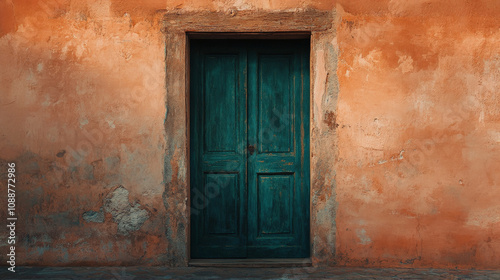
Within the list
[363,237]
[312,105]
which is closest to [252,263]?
[363,237]

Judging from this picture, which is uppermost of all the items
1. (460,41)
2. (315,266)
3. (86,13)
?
(86,13)

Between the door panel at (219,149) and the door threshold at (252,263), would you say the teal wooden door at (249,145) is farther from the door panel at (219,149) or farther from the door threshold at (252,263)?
the door threshold at (252,263)

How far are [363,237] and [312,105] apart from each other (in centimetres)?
131

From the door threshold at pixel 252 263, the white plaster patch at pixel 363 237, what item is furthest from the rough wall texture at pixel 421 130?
the door threshold at pixel 252 263

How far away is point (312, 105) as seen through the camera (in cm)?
417

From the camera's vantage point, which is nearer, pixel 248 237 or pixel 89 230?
pixel 89 230

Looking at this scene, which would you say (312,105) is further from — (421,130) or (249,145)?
(421,130)

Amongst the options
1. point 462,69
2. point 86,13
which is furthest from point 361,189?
point 86,13

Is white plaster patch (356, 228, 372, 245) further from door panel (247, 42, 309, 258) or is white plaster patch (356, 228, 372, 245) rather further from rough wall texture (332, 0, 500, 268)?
door panel (247, 42, 309, 258)

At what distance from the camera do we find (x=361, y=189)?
412cm

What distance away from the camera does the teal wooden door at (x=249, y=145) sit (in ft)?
14.4

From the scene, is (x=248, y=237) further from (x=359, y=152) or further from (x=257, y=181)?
(x=359, y=152)

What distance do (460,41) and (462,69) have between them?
10.1 inches

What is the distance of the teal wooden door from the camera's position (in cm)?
439
